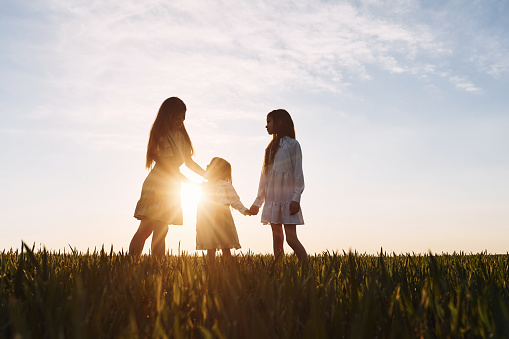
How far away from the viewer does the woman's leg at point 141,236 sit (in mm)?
4816

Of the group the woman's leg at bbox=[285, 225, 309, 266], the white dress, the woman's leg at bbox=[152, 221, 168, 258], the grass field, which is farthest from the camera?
the white dress

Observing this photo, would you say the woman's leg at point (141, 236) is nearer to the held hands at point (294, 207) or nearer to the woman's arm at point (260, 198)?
the woman's arm at point (260, 198)

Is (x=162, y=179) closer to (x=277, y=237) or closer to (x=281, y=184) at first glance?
(x=281, y=184)

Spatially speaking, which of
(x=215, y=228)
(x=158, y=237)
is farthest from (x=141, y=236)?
(x=215, y=228)

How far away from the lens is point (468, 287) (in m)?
2.35

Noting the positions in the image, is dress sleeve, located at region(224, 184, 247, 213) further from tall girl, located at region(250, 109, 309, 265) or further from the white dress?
the white dress

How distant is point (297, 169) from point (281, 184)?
0.29m

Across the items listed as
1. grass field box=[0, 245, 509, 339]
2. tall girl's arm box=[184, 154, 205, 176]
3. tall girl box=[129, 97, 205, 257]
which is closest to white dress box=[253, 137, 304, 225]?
tall girl's arm box=[184, 154, 205, 176]

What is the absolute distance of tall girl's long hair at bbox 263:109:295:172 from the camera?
568 cm

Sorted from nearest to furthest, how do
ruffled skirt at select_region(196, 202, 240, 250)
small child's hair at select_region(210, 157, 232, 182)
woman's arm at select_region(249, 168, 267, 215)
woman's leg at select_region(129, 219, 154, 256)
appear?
woman's leg at select_region(129, 219, 154, 256) < woman's arm at select_region(249, 168, 267, 215) < ruffled skirt at select_region(196, 202, 240, 250) < small child's hair at select_region(210, 157, 232, 182)

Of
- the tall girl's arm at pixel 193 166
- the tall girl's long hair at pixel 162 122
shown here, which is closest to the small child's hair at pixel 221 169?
the tall girl's arm at pixel 193 166

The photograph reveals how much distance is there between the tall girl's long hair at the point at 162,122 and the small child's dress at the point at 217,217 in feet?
4.62

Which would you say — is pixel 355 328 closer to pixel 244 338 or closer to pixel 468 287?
Answer: pixel 244 338

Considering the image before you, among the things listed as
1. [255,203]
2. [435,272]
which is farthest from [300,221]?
[435,272]
